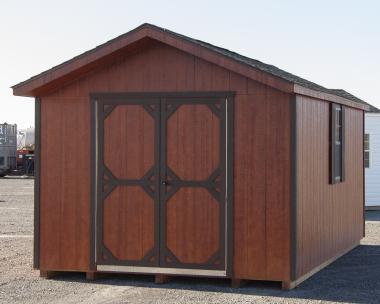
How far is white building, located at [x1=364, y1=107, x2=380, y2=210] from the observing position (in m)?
23.1

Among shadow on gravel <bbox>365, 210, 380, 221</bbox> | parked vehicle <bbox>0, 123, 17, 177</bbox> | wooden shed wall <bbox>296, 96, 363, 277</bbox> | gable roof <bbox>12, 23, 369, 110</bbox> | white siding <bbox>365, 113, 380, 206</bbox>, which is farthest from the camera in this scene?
parked vehicle <bbox>0, 123, 17, 177</bbox>

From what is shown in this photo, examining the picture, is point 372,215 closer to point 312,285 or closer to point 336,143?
point 336,143

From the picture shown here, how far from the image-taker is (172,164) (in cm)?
1068

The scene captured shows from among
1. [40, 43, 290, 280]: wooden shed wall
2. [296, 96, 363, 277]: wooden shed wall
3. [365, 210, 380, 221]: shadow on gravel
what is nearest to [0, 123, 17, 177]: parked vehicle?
[365, 210, 380, 221]: shadow on gravel

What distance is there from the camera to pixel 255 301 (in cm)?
948

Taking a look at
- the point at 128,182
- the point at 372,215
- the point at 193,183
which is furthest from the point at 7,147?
the point at 193,183

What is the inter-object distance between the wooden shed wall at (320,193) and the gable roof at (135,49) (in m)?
0.50

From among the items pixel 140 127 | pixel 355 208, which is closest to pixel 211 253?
pixel 140 127

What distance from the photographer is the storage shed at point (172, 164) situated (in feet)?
34.0

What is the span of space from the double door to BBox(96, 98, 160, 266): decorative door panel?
1 centimetres

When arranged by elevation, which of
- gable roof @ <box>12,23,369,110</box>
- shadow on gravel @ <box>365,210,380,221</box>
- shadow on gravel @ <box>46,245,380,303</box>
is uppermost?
gable roof @ <box>12,23,369,110</box>

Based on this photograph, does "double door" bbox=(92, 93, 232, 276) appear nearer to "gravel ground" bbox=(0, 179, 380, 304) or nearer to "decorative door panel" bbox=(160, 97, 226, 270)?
"decorative door panel" bbox=(160, 97, 226, 270)

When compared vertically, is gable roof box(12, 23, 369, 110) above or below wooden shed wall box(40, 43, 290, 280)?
above

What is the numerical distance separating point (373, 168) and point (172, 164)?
13.7 m
